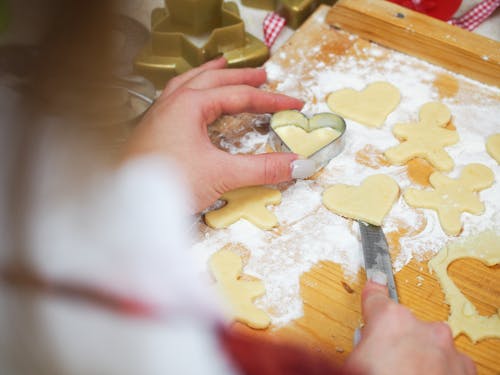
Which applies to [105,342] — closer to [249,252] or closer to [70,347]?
[70,347]

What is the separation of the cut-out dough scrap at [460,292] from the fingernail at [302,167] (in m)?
0.24

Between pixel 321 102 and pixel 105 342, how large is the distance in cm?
85

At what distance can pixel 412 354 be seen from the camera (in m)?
0.60

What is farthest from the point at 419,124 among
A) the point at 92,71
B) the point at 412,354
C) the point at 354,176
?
the point at 92,71

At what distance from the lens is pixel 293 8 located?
1323mm

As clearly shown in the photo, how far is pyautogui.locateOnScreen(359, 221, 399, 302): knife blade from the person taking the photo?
0.79 metres

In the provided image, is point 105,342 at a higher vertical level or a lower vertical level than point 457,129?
higher

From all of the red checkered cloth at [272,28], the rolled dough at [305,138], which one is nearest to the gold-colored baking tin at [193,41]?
the red checkered cloth at [272,28]

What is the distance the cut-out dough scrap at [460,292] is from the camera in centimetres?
77

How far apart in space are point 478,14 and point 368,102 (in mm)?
508

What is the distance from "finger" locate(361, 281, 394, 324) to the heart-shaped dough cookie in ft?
1.03

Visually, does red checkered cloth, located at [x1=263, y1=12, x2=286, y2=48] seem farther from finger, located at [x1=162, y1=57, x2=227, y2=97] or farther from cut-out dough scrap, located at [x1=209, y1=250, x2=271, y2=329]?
cut-out dough scrap, located at [x1=209, y1=250, x2=271, y2=329]

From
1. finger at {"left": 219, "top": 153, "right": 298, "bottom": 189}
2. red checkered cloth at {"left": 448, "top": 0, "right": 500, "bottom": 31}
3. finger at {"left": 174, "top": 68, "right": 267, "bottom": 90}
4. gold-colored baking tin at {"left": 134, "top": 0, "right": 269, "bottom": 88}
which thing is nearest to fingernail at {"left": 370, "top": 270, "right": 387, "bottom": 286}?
finger at {"left": 219, "top": 153, "right": 298, "bottom": 189}

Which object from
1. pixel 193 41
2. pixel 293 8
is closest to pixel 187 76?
pixel 193 41
